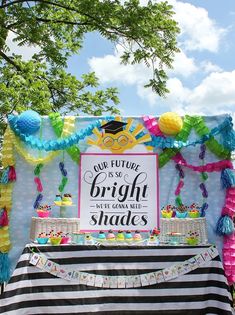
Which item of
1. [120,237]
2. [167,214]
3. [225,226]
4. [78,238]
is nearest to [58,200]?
[78,238]

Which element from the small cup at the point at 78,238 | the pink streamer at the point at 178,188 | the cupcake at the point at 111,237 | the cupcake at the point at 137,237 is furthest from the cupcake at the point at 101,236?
the pink streamer at the point at 178,188

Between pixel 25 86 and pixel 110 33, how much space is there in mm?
2324

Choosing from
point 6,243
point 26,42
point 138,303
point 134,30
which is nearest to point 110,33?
point 134,30

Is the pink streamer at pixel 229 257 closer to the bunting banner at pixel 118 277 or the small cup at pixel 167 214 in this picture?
the bunting banner at pixel 118 277

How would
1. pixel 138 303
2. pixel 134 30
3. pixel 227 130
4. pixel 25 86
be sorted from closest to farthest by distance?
1. pixel 138 303
2. pixel 227 130
3. pixel 25 86
4. pixel 134 30

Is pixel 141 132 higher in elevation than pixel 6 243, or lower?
higher

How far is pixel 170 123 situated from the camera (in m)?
4.43

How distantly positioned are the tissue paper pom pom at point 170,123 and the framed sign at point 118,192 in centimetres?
30

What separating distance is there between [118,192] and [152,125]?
0.82 metres

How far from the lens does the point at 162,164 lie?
177 inches

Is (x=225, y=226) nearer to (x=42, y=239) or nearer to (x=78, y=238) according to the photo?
(x=78, y=238)

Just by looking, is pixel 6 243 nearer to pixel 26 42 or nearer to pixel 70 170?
pixel 70 170

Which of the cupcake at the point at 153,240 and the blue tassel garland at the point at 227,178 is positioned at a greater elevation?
the blue tassel garland at the point at 227,178

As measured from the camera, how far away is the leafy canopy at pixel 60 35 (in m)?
8.00
